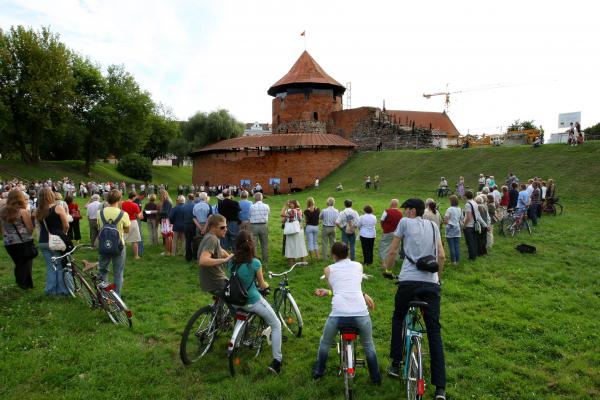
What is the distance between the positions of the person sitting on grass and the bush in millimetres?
48197

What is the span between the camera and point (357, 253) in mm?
10945

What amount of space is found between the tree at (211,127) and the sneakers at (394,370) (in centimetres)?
4320

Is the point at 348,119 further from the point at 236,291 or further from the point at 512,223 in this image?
the point at 236,291

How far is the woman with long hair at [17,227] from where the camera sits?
6.60 metres

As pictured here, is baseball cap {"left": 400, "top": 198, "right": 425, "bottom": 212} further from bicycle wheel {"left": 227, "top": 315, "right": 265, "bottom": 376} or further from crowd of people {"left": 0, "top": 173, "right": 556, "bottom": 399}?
bicycle wheel {"left": 227, "top": 315, "right": 265, "bottom": 376}

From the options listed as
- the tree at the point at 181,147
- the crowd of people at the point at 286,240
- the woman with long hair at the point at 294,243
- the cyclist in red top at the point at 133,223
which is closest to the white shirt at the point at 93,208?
the crowd of people at the point at 286,240

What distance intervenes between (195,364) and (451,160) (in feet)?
87.9

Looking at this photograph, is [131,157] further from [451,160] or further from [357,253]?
[357,253]

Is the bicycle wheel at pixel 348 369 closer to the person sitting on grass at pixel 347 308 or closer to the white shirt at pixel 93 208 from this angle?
the person sitting on grass at pixel 347 308

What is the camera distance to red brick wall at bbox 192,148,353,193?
35.6 metres

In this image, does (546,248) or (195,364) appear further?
(546,248)

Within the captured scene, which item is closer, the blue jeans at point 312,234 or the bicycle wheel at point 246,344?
the bicycle wheel at point 246,344

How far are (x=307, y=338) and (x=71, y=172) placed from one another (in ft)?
145

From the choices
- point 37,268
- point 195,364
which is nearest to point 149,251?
point 37,268
